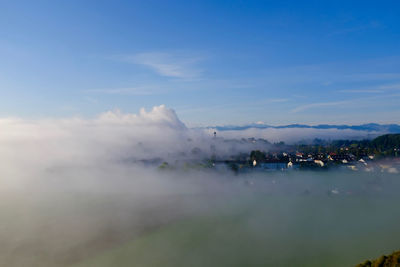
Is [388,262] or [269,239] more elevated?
[388,262]

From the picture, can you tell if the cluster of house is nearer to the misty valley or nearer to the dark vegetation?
the misty valley

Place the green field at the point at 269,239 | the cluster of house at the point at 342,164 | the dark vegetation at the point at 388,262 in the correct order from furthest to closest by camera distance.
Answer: the cluster of house at the point at 342,164 < the green field at the point at 269,239 < the dark vegetation at the point at 388,262

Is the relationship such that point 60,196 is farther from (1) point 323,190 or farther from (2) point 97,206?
(1) point 323,190

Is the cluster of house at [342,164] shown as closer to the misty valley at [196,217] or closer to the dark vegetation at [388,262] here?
the misty valley at [196,217]

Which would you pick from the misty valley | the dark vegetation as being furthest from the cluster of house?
the dark vegetation

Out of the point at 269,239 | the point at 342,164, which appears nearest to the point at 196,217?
the point at 269,239

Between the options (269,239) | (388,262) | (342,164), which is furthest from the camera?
(342,164)

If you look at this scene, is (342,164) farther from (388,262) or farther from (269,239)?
(388,262)

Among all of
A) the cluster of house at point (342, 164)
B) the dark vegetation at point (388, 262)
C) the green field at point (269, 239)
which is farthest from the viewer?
the cluster of house at point (342, 164)

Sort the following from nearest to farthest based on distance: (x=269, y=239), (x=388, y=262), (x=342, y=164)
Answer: (x=388, y=262) → (x=269, y=239) → (x=342, y=164)

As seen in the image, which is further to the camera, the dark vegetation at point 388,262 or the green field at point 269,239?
the green field at point 269,239

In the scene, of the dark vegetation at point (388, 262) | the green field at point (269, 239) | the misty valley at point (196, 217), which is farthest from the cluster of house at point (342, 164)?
the dark vegetation at point (388, 262)
